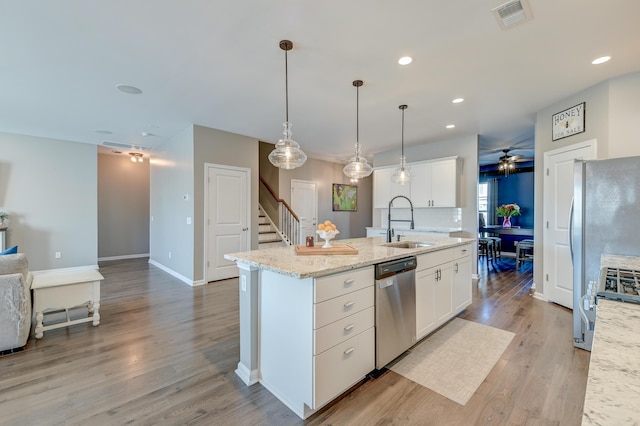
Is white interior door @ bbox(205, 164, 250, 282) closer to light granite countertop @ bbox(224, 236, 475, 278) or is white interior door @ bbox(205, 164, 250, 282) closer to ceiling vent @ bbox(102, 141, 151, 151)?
ceiling vent @ bbox(102, 141, 151, 151)

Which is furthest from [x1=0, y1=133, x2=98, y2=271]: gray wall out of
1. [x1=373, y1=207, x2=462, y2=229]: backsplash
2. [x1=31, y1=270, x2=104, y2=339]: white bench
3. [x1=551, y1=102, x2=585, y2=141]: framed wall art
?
[x1=551, y1=102, x2=585, y2=141]: framed wall art

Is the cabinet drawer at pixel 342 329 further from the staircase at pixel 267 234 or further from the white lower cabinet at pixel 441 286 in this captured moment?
the staircase at pixel 267 234

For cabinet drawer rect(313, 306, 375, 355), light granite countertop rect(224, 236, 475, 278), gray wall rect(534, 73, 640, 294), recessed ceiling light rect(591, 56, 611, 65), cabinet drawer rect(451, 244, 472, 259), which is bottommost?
cabinet drawer rect(313, 306, 375, 355)

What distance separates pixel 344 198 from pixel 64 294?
6.97 meters

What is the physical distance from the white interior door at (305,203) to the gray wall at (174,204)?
2957mm

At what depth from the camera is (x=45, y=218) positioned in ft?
18.5

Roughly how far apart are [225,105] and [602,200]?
4357 mm

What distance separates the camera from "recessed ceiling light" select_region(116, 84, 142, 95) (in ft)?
A: 11.1

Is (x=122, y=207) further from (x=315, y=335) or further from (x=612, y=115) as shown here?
(x=612, y=115)

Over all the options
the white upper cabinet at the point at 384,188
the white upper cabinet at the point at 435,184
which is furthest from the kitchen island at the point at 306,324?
the white upper cabinet at the point at 384,188

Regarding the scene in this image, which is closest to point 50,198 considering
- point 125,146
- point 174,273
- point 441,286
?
point 125,146

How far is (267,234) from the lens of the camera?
7.03 m

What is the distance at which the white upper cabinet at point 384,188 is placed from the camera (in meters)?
6.42

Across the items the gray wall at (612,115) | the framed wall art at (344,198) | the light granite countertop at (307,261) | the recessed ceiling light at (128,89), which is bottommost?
the light granite countertop at (307,261)
